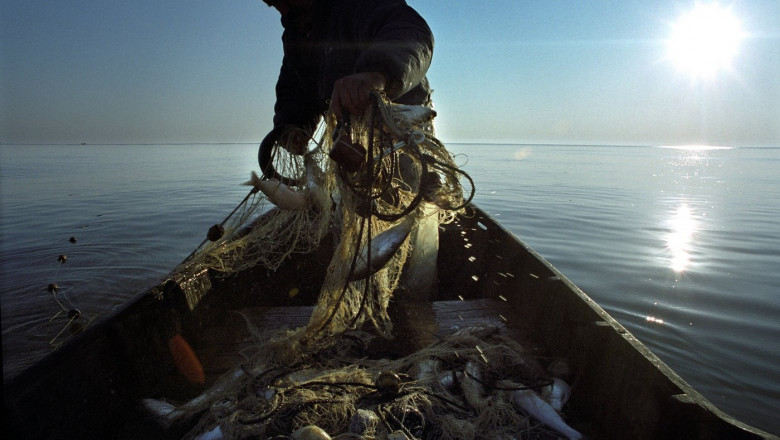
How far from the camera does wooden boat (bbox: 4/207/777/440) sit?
238cm

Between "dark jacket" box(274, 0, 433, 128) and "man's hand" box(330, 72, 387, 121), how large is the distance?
0.25 feet

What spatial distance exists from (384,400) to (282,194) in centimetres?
252

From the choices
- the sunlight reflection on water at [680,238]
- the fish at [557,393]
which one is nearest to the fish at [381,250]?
the fish at [557,393]

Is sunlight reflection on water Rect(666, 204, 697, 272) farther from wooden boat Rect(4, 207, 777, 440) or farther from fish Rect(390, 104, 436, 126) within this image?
fish Rect(390, 104, 436, 126)

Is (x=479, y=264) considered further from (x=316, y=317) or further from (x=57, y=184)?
(x=57, y=184)

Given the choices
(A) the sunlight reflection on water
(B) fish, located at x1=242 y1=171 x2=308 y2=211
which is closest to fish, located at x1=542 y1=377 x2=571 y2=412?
(B) fish, located at x1=242 y1=171 x2=308 y2=211

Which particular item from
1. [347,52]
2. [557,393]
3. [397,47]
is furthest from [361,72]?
[557,393]

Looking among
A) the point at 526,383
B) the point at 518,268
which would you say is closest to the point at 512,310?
the point at 518,268

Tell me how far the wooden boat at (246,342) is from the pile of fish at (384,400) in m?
0.28

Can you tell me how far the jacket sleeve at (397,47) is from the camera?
112 inches

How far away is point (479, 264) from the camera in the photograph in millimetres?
6457

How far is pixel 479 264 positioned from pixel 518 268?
4.33 ft

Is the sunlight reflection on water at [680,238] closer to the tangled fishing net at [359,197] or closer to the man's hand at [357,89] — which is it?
the tangled fishing net at [359,197]

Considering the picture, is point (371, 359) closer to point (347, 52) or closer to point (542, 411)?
point (542, 411)
